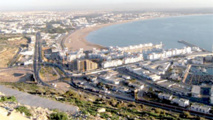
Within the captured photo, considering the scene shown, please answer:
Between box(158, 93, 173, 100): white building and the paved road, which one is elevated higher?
the paved road

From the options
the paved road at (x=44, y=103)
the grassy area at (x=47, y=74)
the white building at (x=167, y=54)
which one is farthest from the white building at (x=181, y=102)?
the white building at (x=167, y=54)

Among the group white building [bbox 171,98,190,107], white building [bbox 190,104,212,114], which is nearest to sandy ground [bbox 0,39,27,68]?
white building [bbox 171,98,190,107]

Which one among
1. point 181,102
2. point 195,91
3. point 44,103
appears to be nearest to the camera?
point 44,103

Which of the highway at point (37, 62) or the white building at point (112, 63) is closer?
the highway at point (37, 62)

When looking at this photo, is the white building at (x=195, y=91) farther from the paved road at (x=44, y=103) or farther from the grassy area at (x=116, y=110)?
the paved road at (x=44, y=103)

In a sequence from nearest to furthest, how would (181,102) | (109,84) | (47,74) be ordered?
(181,102) < (109,84) < (47,74)

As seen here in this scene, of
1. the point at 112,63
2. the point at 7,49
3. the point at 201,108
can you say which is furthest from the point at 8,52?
the point at 201,108

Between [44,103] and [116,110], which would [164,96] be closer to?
[116,110]

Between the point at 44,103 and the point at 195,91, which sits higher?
the point at 44,103

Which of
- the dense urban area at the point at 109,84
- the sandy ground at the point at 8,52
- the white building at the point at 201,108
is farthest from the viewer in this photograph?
the sandy ground at the point at 8,52

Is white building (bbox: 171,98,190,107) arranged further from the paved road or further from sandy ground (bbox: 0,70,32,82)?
sandy ground (bbox: 0,70,32,82)

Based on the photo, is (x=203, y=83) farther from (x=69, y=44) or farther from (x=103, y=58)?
(x=69, y=44)

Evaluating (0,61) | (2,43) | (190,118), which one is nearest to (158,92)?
(190,118)
